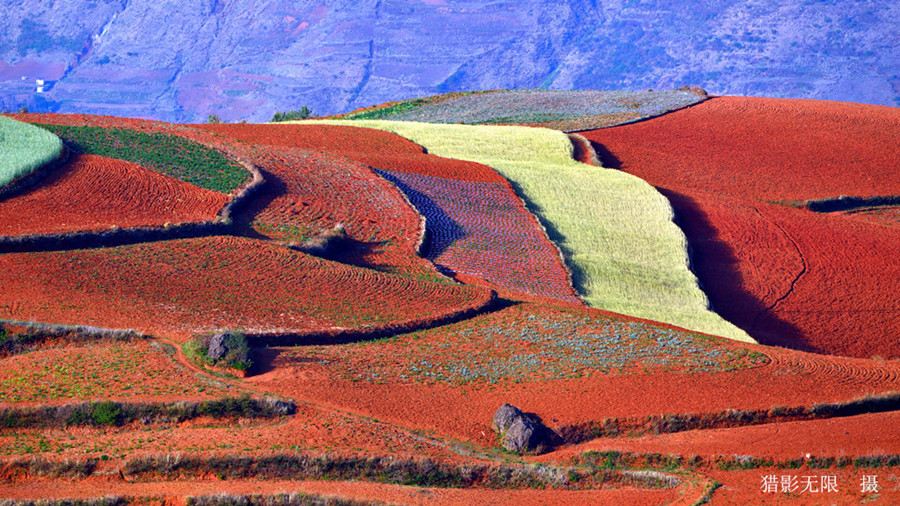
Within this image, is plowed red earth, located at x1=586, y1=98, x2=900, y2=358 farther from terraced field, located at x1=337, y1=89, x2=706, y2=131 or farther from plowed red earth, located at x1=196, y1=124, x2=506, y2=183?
plowed red earth, located at x1=196, y1=124, x2=506, y2=183

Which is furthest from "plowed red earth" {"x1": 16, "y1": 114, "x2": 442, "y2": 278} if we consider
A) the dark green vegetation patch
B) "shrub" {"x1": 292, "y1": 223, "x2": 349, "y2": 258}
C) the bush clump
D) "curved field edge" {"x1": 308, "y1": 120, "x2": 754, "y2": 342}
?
the bush clump

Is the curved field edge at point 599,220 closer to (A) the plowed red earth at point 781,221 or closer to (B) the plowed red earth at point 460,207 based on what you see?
(B) the plowed red earth at point 460,207

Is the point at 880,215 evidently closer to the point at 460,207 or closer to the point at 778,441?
the point at 460,207

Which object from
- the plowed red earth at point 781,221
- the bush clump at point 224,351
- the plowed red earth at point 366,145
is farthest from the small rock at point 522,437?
the plowed red earth at point 366,145

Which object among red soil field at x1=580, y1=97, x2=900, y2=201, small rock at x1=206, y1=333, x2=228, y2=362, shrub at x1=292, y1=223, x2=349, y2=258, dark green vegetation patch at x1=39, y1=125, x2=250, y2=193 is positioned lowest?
red soil field at x1=580, y1=97, x2=900, y2=201

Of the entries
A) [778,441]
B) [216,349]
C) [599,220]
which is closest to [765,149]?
[599,220]
